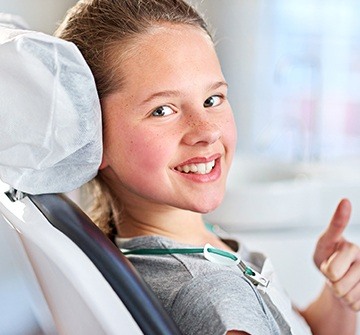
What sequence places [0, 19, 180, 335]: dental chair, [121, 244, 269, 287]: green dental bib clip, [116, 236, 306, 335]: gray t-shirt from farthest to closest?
[121, 244, 269, 287]: green dental bib clip
[116, 236, 306, 335]: gray t-shirt
[0, 19, 180, 335]: dental chair

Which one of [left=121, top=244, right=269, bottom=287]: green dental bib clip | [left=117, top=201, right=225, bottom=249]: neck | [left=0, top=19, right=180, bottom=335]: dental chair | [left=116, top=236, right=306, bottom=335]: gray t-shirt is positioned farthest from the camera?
[left=117, top=201, right=225, bottom=249]: neck

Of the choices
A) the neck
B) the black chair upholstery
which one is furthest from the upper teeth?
the black chair upholstery

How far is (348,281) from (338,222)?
0.34 feet

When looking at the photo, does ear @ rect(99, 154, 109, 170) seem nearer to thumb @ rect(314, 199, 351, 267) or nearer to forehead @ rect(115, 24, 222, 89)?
forehead @ rect(115, 24, 222, 89)

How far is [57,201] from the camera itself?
0.97 meters

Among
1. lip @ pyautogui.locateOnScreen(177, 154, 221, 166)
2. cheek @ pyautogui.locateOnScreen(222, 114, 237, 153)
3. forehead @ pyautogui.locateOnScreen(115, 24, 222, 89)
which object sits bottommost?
lip @ pyautogui.locateOnScreen(177, 154, 221, 166)

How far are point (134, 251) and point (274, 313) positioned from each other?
0.21 m

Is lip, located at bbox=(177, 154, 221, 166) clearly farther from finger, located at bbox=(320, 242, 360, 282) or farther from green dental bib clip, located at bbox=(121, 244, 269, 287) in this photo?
finger, located at bbox=(320, 242, 360, 282)

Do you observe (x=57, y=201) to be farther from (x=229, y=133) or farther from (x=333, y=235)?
(x=333, y=235)

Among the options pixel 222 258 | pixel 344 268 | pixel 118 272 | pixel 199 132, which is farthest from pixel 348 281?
pixel 118 272

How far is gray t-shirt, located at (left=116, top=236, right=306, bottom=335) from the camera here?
37.0 inches

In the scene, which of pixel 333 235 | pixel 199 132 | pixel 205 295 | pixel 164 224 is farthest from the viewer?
pixel 333 235

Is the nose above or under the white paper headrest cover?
under

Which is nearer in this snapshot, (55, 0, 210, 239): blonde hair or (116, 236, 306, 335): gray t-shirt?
(116, 236, 306, 335): gray t-shirt
